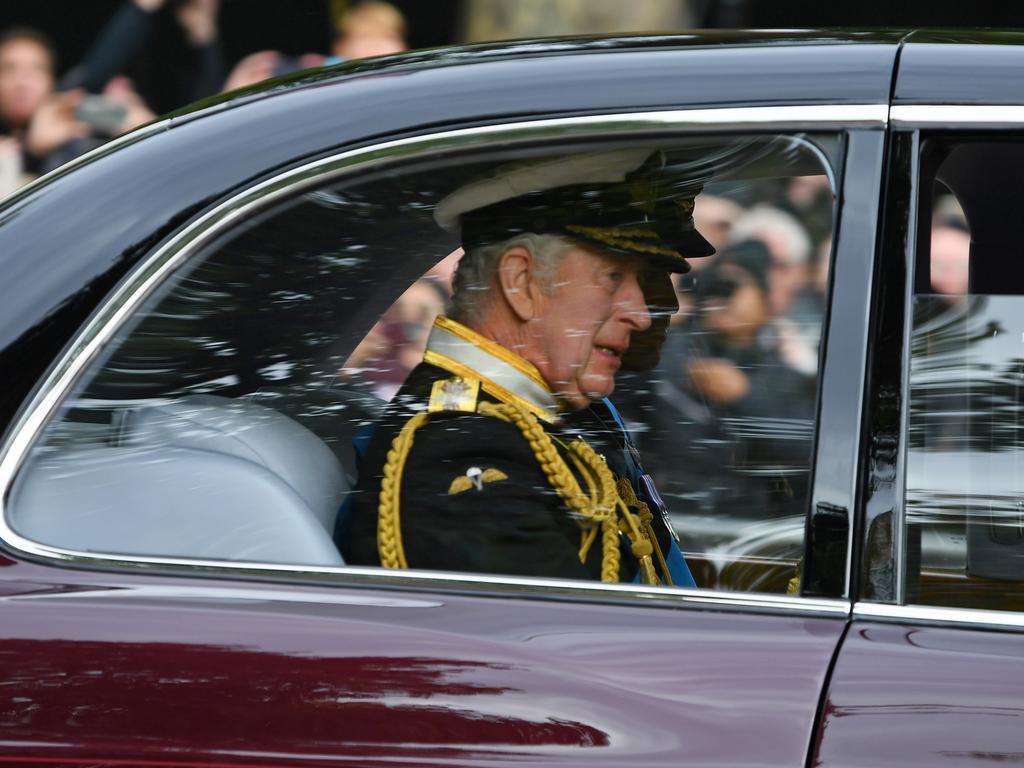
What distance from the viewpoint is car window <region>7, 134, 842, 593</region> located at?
1534 mm

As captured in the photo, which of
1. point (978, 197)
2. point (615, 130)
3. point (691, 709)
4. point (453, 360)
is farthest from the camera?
point (453, 360)

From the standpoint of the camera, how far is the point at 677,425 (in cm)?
161

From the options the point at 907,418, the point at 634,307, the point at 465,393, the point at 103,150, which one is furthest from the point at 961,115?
the point at 103,150

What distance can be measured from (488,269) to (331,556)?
421mm

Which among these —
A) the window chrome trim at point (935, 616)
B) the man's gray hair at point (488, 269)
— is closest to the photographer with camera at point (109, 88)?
the man's gray hair at point (488, 269)

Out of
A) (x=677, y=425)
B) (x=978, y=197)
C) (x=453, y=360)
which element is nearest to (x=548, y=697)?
(x=677, y=425)

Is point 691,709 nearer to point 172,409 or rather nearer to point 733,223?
point 733,223

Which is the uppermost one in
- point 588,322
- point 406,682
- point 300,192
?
point 300,192

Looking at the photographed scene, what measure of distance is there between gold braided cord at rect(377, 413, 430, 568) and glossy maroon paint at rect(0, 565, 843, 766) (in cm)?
10

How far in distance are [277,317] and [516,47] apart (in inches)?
17.1

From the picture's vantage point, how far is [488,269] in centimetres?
176

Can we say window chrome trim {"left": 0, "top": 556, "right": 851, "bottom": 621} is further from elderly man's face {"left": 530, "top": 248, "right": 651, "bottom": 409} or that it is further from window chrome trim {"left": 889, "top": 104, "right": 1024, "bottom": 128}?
window chrome trim {"left": 889, "top": 104, "right": 1024, "bottom": 128}

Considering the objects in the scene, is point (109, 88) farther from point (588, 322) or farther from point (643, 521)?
point (643, 521)

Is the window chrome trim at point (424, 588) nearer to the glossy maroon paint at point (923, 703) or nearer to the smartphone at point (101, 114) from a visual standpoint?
the glossy maroon paint at point (923, 703)
